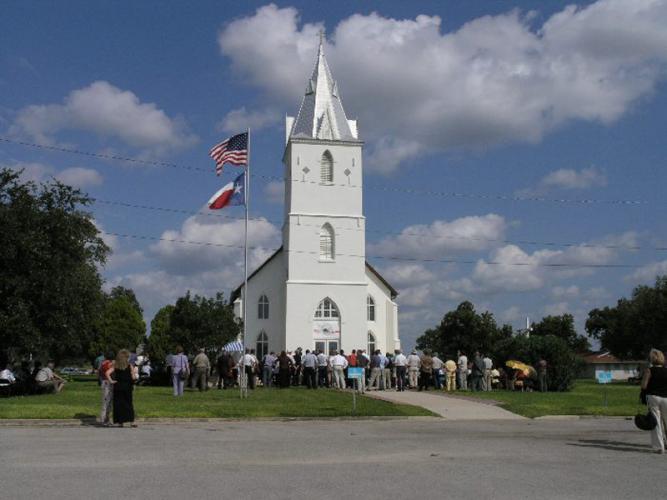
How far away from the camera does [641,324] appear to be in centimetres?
6256

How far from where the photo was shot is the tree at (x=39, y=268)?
26625mm

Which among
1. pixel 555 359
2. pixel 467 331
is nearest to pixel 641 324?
pixel 467 331

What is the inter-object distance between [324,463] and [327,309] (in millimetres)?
37924

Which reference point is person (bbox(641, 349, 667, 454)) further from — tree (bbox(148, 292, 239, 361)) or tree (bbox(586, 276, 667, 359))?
tree (bbox(586, 276, 667, 359))

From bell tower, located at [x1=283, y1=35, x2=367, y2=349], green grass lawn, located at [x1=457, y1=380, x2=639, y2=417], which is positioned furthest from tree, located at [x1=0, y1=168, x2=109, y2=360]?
bell tower, located at [x1=283, y1=35, x2=367, y2=349]

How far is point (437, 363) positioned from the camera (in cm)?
3184

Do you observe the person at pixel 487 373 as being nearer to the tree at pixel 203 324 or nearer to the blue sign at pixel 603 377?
the blue sign at pixel 603 377

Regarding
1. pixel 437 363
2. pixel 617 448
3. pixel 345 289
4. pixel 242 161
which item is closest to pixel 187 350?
pixel 345 289

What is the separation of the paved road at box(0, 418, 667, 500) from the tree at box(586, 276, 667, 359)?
157 ft

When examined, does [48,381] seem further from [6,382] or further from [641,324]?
[641,324]

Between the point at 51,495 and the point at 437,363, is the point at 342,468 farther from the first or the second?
the point at 437,363

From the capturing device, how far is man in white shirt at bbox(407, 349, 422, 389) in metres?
31.1

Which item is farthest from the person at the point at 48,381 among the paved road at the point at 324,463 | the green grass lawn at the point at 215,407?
the paved road at the point at 324,463

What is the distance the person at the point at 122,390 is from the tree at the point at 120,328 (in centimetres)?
6741
